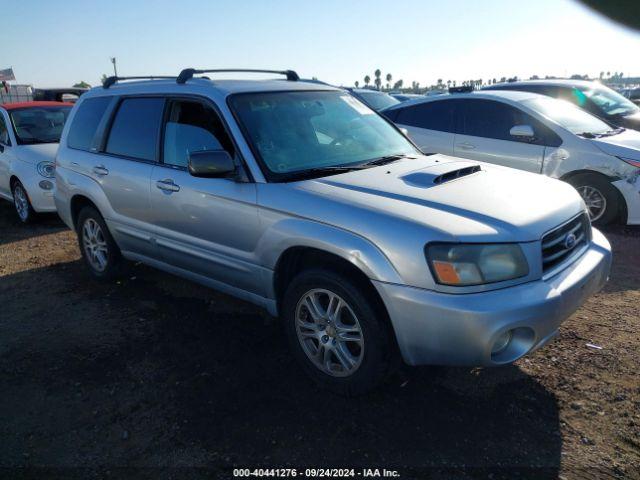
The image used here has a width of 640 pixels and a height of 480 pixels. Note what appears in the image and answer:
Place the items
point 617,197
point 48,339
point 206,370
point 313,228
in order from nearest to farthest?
point 313,228 → point 206,370 → point 48,339 → point 617,197

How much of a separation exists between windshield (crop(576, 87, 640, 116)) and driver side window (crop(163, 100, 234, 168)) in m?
7.65

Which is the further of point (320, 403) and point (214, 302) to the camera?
point (214, 302)

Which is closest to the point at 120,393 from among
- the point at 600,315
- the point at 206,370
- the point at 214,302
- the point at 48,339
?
the point at 206,370

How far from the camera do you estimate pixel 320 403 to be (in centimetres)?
302

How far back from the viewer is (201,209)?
11.8 ft

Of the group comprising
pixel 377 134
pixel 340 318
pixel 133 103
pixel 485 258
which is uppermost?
pixel 133 103

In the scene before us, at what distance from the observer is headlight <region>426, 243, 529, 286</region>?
2541 mm

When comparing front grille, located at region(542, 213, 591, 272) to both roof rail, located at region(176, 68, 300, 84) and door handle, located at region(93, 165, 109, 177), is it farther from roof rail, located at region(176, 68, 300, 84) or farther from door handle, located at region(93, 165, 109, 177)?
door handle, located at region(93, 165, 109, 177)

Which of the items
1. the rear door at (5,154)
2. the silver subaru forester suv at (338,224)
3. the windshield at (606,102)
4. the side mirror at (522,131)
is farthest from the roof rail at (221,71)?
the windshield at (606,102)

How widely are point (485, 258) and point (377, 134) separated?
5.92 feet

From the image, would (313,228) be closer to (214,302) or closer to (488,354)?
(488,354)

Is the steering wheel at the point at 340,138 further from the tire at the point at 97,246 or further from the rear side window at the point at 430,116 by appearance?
the rear side window at the point at 430,116

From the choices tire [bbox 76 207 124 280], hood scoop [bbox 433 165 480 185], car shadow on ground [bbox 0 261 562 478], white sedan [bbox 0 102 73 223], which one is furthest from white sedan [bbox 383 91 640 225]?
white sedan [bbox 0 102 73 223]

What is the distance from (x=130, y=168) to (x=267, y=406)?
91.5 inches
